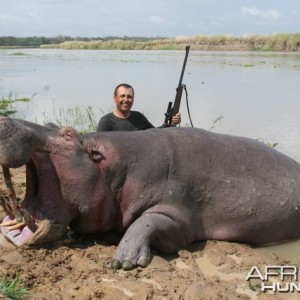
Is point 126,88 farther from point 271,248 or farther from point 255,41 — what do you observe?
point 255,41

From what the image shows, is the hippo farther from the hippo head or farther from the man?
the man

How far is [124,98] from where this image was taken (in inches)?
264

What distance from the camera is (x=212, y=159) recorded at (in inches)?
190

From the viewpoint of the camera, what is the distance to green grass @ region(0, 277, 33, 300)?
3.48 meters

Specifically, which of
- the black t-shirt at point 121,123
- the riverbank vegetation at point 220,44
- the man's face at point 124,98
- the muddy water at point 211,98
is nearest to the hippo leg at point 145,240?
the muddy water at point 211,98

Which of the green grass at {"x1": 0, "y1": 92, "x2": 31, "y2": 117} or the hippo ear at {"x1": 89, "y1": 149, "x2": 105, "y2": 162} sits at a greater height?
the hippo ear at {"x1": 89, "y1": 149, "x2": 105, "y2": 162}

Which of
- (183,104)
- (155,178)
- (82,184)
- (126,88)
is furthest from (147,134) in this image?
(183,104)

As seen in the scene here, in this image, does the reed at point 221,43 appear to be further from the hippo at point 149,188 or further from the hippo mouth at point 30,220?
the hippo mouth at point 30,220

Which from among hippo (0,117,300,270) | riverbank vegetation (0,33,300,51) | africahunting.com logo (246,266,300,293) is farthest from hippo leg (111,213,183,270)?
riverbank vegetation (0,33,300,51)

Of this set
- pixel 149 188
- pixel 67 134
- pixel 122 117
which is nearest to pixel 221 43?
pixel 122 117

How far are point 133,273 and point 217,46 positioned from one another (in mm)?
60451

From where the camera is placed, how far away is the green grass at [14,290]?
348 centimetres

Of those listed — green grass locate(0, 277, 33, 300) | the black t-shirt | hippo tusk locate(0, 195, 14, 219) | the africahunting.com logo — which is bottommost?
the africahunting.com logo

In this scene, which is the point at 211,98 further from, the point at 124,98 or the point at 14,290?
the point at 14,290
